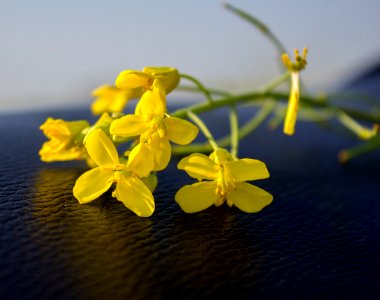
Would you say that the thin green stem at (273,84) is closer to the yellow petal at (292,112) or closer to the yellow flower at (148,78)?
the yellow petal at (292,112)

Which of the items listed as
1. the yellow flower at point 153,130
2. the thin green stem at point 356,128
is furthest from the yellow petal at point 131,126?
the thin green stem at point 356,128

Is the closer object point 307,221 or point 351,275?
point 351,275

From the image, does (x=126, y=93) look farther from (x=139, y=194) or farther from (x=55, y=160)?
(x=139, y=194)

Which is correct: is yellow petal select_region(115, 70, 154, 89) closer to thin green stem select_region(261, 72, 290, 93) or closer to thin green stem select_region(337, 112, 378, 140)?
thin green stem select_region(261, 72, 290, 93)

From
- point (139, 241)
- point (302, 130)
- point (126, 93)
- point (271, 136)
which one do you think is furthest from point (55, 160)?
point (302, 130)

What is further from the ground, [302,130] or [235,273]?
[235,273]
